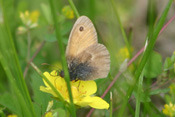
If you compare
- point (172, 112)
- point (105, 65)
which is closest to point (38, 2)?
point (105, 65)

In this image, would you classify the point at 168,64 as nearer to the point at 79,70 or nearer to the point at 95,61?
the point at 95,61

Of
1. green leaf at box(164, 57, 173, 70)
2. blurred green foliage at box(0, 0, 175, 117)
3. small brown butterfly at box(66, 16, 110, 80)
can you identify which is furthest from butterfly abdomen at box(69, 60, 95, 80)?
green leaf at box(164, 57, 173, 70)

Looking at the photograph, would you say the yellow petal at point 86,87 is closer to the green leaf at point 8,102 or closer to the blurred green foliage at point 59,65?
the blurred green foliage at point 59,65

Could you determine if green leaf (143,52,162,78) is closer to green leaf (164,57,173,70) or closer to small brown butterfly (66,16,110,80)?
green leaf (164,57,173,70)

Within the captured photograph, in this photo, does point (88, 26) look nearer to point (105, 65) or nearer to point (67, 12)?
point (105, 65)

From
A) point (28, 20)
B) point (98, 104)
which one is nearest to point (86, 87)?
point (98, 104)

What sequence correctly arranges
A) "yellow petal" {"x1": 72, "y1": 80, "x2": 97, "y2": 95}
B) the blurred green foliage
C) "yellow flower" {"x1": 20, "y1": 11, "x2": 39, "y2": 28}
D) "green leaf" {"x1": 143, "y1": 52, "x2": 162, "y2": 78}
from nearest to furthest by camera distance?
the blurred green foliage < "yellow petal" {"x1": 72, "y1": 80, "x2": 97, "y2": 95} < "green leaf" {"x1": 143, "y1": 52, "x2": 162, "y2": 78} < "yellow flower" {"x1": 20, "y1": 11, "x2": 39, "y2": 28}
